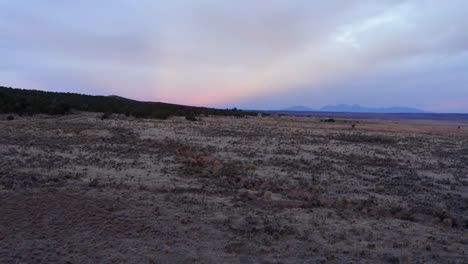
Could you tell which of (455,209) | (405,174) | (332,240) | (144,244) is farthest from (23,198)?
(405,174)

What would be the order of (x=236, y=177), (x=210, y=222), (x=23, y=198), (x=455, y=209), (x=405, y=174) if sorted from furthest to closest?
(x=405, y=174) → (x=236, y=177) → (x=455, y=209) → (x=23, y=198) → (x=210, y=222)

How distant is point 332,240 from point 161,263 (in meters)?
3.12

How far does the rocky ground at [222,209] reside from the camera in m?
5.39

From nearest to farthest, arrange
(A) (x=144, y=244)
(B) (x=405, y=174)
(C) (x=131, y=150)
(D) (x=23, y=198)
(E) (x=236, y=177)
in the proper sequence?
(A) (x=144, y=244) < (D) (x=23, y=198) < (E) (x=236, y=177) < (B) (x=405, y=174) < (C) (x=131, y=150)

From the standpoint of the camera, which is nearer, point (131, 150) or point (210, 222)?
point (210, 222)

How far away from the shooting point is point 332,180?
1091cm

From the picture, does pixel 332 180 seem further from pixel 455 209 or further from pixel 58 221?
pixel 58 221

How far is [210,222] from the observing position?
A: 667 cm

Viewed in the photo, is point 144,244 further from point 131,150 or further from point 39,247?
point 131,150

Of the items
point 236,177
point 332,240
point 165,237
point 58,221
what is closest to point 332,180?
point 236,177

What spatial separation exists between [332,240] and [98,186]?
6098 millimetres

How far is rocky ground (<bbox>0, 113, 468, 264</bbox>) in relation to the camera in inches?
212

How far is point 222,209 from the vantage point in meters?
7.48

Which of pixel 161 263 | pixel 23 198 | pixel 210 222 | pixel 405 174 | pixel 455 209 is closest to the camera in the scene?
pixel 161 263
